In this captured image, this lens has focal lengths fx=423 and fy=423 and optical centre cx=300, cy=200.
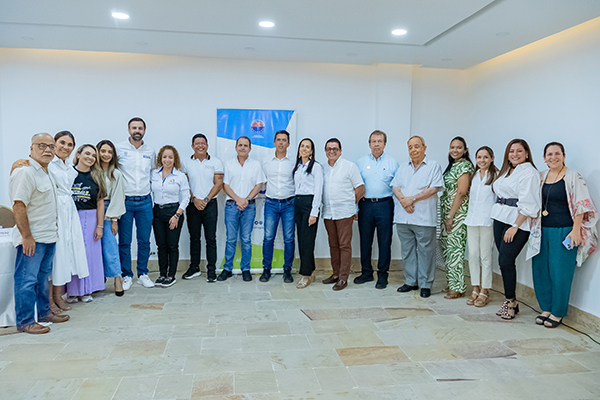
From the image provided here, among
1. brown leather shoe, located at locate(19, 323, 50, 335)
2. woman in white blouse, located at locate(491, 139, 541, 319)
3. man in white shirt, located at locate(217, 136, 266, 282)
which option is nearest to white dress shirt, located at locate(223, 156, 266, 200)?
man in white shirt, located at locate(217, 136, 266, 282)

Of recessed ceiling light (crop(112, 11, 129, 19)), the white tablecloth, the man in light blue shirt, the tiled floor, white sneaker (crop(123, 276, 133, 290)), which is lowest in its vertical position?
the tiled floor

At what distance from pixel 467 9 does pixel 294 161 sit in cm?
247

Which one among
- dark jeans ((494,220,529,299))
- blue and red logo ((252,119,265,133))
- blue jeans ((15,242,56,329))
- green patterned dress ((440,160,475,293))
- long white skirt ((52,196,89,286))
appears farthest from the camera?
blue and red logo ((252,119,265,133))

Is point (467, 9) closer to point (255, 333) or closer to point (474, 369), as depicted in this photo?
point (474, 369)

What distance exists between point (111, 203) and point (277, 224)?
73.8 inches

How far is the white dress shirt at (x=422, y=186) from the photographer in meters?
4.50

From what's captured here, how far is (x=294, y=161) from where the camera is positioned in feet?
17.1

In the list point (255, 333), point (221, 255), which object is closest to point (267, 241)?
point (221, 255)

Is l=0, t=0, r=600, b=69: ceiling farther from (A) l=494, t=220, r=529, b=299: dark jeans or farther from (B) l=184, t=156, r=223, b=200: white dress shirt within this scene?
(A) l=494, t=220, r=529, b=299: dark jeans

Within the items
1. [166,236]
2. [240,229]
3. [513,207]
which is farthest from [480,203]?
[166,236]

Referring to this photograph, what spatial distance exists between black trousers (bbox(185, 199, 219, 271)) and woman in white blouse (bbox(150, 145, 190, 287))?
23cm

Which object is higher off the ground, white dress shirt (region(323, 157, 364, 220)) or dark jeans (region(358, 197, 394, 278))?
white dress shirt (region(323, 157, 364, 220))

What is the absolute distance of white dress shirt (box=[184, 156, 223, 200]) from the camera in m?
5.07

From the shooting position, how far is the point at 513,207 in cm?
390
